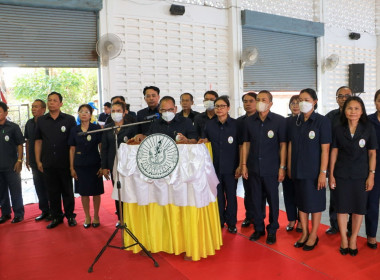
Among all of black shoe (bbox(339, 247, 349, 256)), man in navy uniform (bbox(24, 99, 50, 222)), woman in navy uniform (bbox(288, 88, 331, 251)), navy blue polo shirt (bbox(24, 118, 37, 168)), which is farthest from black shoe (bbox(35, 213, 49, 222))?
black shoe (bbox(339, 247, 349, 256))

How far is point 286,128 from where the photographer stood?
3.29 meters

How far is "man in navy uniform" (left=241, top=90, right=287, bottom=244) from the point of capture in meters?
3.29

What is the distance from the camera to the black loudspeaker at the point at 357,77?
9.37 m

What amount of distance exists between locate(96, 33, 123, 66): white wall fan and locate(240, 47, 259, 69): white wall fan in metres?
2.89

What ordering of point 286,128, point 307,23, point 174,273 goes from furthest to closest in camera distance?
point 307,23 → point 286,128 → point 174,273

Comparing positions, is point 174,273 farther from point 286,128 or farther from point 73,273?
point 286,128

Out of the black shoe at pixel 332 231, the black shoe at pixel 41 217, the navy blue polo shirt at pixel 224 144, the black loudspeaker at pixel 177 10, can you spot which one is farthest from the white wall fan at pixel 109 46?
the black shoe at pixel 332 231

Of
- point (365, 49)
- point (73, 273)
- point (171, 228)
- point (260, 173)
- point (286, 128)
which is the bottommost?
point (73, 273)

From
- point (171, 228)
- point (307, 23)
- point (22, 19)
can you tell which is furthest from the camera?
point (307, 23)

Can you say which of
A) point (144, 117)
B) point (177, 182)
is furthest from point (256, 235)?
point (144, 117)

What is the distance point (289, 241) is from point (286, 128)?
1.16m

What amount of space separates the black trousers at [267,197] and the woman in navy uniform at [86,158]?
180 cm

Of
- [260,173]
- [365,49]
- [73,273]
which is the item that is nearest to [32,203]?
[73,273]

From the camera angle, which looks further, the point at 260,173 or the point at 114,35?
the point at 114,35
